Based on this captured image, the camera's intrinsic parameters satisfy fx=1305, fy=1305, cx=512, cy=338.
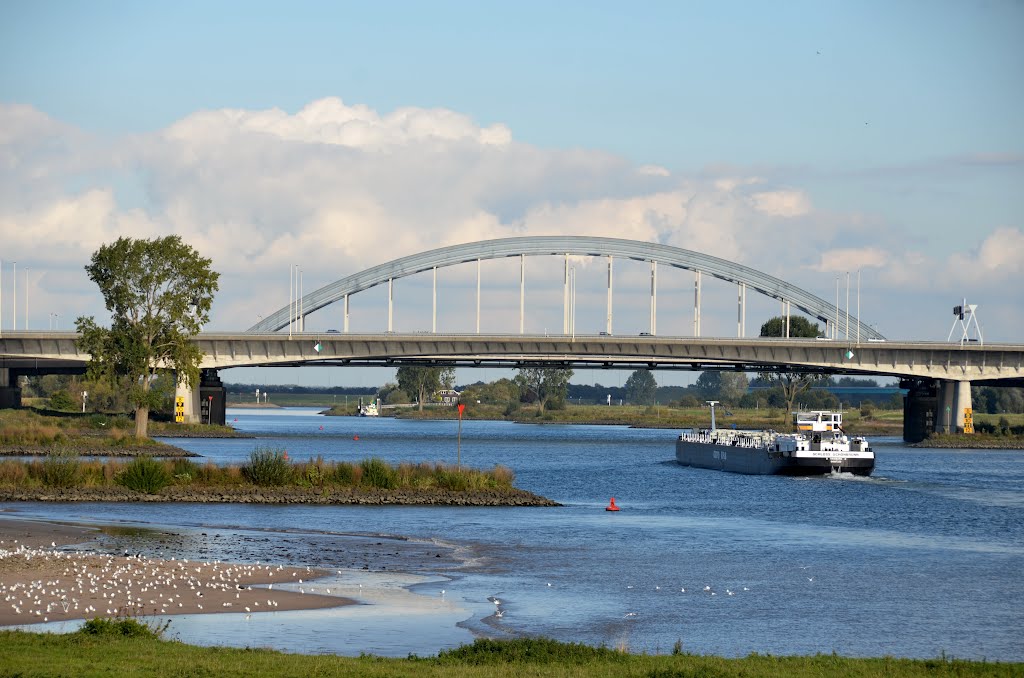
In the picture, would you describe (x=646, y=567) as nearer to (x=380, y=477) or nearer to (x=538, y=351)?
(x=380, y=477)

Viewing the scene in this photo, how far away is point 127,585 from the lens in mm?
29469

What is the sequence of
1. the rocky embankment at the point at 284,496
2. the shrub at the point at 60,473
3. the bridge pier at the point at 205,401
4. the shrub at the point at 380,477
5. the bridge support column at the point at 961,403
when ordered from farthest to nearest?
the bridge support column at the point at 961,403 < the bridge pier at the point at 205,401 < the shrub at the point at 380,477 < the shrub at the point at 60,473 < the rocky embankment at the point at 284,496

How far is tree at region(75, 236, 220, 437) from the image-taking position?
93625 millimetres

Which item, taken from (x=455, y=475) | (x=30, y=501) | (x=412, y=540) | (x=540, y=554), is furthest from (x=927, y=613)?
(x=30, y=501)

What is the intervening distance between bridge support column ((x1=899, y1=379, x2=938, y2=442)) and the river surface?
70033 millimetres

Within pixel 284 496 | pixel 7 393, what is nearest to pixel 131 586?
pixel 284 496

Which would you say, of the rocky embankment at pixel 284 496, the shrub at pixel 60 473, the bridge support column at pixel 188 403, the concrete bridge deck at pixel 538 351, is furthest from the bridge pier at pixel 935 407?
the shrub at pixel 60 473

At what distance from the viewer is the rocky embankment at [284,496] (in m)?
54.3

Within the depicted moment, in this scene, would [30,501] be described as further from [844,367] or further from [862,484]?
[844,367]

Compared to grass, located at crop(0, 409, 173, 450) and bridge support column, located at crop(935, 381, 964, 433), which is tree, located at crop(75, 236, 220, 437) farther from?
bridge support column, located at crop(935, 381, 964, 433)

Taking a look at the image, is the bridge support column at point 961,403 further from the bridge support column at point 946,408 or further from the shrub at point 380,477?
the shrub at point 380,477

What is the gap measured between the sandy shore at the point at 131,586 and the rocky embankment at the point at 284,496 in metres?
17.8

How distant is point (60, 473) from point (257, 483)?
833 centimetres

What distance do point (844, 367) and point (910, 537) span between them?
3111 inches
